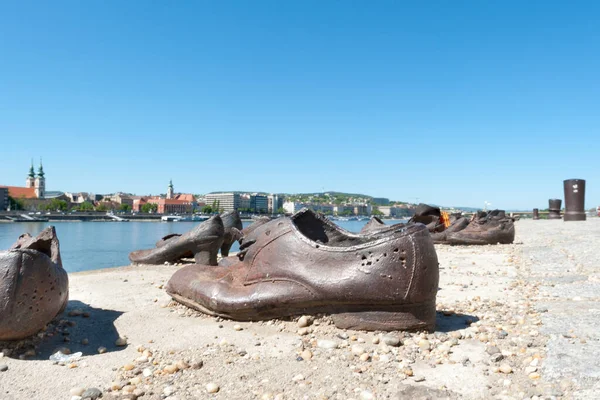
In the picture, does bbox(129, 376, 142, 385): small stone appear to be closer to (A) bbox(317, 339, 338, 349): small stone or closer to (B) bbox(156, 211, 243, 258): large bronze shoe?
(A) bbox(317, 339, 338, 349): small stone

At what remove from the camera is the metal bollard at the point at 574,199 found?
2422 centimetres

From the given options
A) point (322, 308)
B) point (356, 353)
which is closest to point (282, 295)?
point (322, 308)

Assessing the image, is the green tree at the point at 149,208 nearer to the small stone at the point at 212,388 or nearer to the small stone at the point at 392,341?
the small stone at the point at 392,341

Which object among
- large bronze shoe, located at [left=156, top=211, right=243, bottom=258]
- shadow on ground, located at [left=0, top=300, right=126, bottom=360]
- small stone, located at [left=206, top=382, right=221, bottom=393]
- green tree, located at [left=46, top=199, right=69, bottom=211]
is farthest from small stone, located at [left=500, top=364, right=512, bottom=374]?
green tree, located at [left=46, top=199, right=69, bottom=211]

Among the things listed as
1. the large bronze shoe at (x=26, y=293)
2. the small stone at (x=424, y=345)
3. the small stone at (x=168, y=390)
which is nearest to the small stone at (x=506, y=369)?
the small stone at (x=424, y=345)

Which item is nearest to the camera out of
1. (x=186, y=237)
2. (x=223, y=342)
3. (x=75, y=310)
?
(x=223, y=342)

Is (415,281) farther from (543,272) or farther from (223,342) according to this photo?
(543,272)

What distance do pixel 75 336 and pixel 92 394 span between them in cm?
119

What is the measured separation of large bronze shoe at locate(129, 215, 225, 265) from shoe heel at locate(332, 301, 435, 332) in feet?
15.3

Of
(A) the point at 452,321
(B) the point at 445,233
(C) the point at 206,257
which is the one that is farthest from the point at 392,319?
(B) the point at 445,233

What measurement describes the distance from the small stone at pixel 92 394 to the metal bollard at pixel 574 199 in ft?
85.6

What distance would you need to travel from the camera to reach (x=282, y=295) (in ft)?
12.1

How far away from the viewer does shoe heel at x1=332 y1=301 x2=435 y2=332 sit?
3492mm

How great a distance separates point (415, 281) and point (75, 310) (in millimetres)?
2902
